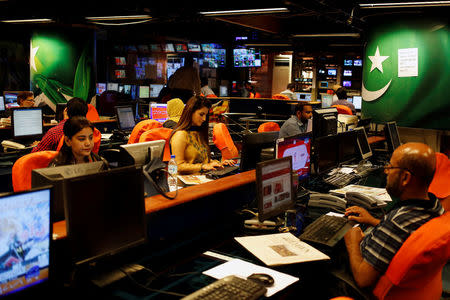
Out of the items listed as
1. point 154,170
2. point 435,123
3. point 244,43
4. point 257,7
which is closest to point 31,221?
point 154,170

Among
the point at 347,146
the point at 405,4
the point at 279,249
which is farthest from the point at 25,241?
the point at 405,4

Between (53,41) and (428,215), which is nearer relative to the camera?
(428,215)

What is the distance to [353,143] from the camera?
482cm

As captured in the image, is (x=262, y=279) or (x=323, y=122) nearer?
(x=262, y=279)

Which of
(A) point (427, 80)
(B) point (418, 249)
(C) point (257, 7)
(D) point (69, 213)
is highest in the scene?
(C) point (257, 7)

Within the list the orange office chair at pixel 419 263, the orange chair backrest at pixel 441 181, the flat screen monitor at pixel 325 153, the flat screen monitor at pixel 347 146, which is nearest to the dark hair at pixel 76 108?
the flat screen monitor at pixel 325 153

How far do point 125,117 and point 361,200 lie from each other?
558cm

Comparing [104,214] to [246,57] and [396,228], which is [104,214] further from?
[246,57]

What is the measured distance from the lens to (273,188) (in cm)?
272

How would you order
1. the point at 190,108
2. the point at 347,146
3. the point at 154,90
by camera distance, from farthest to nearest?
the point at 154,90, the point at 347,146, the point at 190,108

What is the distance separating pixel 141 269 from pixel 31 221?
678 millimetres

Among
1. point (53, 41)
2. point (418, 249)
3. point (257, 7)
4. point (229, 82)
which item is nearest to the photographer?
point (418, 249)

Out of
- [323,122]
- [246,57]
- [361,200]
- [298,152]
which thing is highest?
[246,57]

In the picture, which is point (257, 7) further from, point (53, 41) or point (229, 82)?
point (229, 82)
